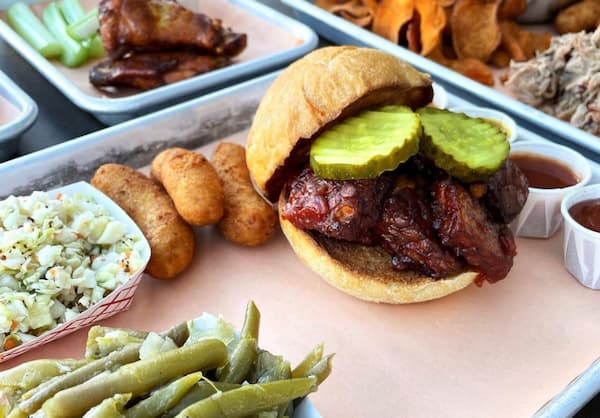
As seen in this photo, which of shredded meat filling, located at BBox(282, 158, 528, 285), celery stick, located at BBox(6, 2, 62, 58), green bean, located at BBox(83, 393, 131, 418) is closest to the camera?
green bean, located at BBox(83, 393, 131, 418)

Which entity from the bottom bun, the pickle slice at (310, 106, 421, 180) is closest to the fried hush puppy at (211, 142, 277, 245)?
the bottom bun

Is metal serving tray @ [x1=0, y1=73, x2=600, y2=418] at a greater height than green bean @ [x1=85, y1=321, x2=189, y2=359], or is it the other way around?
green bean @ [x1=85, y1=321, x2=189, y2=359]

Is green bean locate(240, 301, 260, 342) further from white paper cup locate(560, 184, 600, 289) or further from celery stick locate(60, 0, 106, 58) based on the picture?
celery stick locate(60, 0, 106, 58)

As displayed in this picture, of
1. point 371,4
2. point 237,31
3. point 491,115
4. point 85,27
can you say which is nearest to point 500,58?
point 371,4

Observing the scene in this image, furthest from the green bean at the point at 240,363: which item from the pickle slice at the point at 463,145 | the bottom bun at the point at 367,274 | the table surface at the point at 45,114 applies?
the table surface at the point at 45,114

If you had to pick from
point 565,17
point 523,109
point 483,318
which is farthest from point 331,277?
point 565,17

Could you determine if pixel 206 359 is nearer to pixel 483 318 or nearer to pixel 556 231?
pixel 483 318

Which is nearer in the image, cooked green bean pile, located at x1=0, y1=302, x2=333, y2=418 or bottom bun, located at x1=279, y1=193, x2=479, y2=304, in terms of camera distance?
cooked green bean pile, located at x1=0, y1=302, x2=333, y2=418
